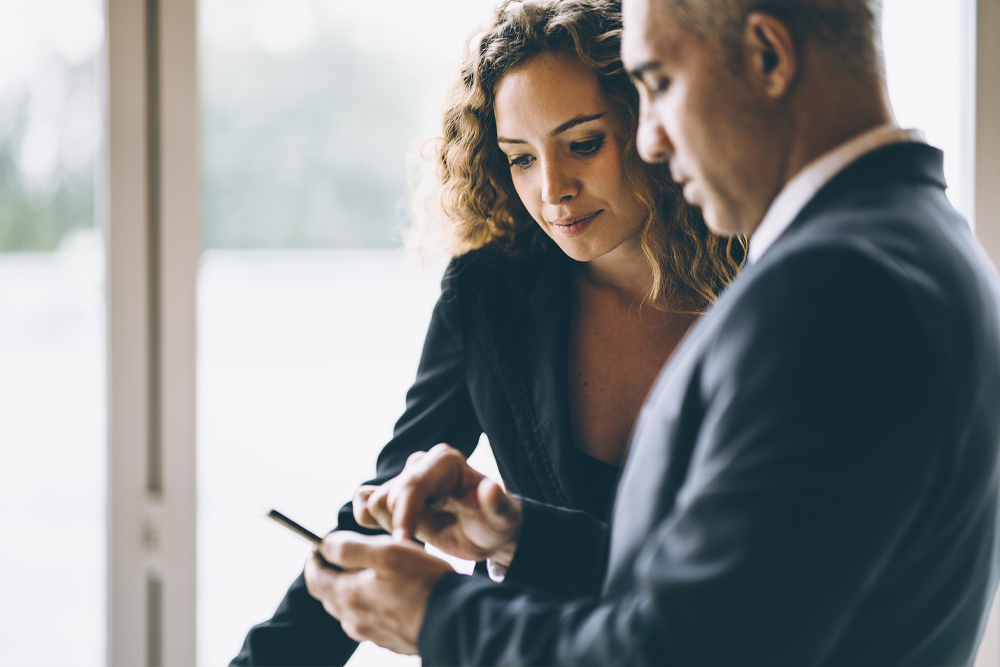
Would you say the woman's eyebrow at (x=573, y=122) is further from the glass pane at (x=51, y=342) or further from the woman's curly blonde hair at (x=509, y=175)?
the glass pane at (x=51, y=342)

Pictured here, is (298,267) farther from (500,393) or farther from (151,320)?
(500,393)

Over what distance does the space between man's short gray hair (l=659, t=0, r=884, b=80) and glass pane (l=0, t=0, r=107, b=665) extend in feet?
4.46

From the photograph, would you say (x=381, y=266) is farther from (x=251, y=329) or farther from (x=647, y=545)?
(x=647, y=545)

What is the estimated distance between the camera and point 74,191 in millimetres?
1523

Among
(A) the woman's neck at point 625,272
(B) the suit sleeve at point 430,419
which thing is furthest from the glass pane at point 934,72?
(B) the suit sleeve at point 430,419

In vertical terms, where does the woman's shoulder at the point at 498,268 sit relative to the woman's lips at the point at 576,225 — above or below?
below

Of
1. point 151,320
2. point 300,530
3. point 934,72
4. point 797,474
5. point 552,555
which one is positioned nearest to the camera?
point 797,474

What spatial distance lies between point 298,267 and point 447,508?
1.01 metres

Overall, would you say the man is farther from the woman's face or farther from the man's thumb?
the woman's face

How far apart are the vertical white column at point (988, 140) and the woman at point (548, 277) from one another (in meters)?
0.69

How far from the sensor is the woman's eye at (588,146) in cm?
112

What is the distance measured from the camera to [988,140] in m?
1.54

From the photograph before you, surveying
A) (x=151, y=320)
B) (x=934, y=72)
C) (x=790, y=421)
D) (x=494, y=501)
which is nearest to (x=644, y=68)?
(x=790, y=421)

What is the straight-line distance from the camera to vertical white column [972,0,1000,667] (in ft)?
4.95
